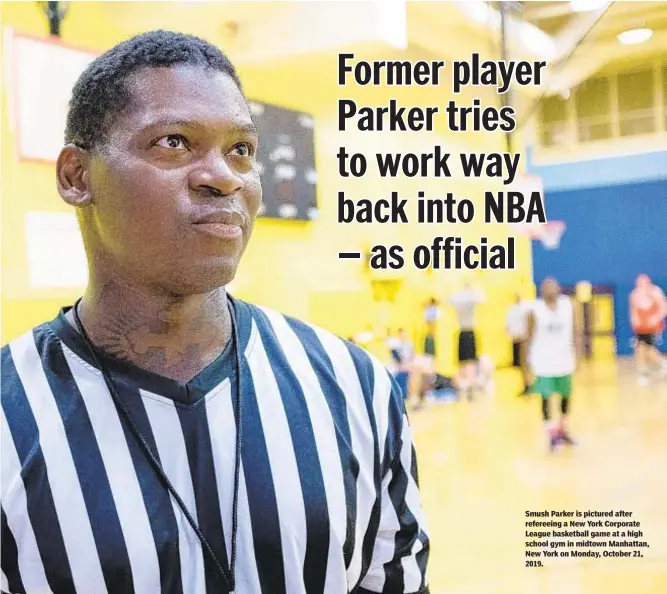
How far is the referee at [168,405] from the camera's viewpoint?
689mm

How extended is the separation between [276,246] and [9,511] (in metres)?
0.89

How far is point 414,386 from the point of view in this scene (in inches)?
74.9

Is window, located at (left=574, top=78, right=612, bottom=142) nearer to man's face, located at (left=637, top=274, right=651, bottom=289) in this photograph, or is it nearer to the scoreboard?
man's face, located at (left=637, top=274, right=651, bottom=289)

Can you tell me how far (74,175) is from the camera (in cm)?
74

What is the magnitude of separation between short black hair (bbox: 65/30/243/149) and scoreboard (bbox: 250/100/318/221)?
0.55 meters

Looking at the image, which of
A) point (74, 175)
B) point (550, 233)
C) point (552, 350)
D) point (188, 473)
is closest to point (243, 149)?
point (74, 175)

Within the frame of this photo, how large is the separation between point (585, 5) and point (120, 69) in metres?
1.15

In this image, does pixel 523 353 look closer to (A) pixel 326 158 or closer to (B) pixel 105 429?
(A) pixel 326 158

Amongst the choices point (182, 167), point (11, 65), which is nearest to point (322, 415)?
point (182, 167)

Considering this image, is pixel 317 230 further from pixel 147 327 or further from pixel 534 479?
pixel 534 479

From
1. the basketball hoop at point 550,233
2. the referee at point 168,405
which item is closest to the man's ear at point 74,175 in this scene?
the referee at point 168,405

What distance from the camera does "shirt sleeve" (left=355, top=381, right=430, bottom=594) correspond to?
2.71 ft

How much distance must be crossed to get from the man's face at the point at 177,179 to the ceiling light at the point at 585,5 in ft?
3.51

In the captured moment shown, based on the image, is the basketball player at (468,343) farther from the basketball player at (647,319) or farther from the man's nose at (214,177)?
the man's nose at (214,177)
